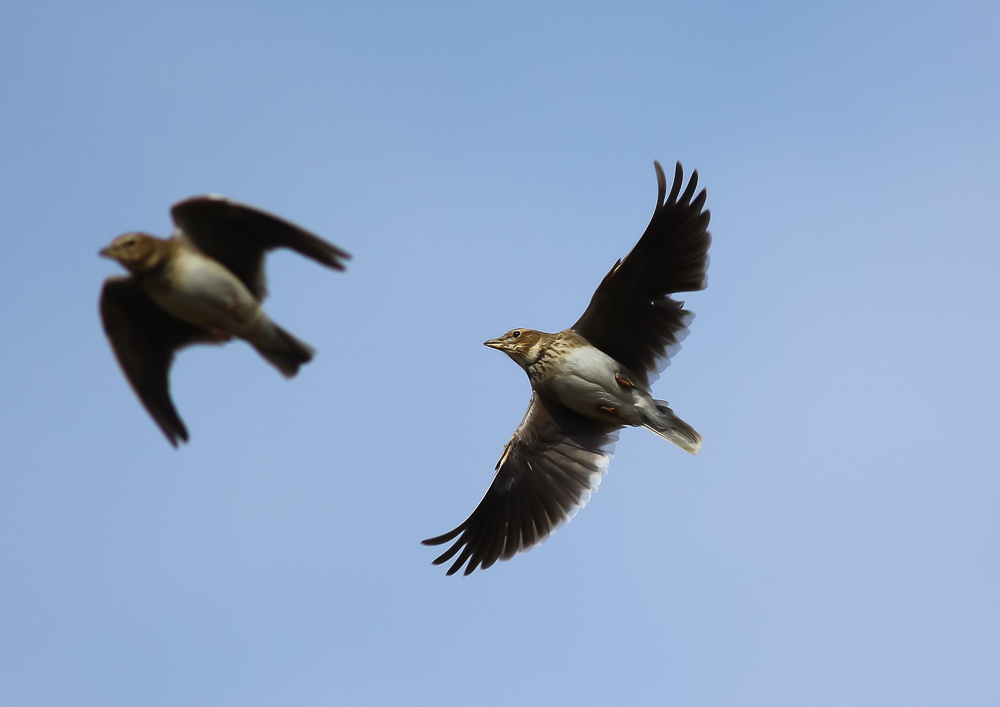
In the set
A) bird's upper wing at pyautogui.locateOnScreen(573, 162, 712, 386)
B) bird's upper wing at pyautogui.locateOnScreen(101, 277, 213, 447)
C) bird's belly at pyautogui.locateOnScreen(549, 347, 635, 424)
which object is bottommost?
bird's upper wing at pyautogui.locateOnScreen(101, 277, 213, 447)

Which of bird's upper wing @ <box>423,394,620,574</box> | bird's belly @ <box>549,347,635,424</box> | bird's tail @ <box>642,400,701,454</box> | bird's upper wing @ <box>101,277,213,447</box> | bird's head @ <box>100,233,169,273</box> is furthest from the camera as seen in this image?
bird's upper wing @ <box>423,394,620,574</box>

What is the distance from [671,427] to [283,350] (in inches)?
239

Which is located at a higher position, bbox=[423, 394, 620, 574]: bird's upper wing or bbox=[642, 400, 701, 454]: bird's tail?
bbox=[642, 400, 701, 454]: bird's tail

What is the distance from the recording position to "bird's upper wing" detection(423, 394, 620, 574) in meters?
12.3

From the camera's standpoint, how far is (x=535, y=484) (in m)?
12.5

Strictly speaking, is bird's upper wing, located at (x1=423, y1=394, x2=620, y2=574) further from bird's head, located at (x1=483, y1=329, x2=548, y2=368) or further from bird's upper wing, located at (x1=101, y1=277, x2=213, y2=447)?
bird's upper wing, located at (x1=101, y1=277, x2=213, y2=447)

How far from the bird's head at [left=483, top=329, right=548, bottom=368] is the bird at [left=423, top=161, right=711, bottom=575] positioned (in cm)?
1

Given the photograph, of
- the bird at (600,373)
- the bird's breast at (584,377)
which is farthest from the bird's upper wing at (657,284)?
the bird's breast at (584,377)

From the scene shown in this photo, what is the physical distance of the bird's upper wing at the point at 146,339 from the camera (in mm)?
6883

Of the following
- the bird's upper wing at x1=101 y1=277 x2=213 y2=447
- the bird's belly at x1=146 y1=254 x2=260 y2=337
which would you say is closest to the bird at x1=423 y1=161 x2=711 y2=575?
the bird's upper wing at x1=101 y1=277 x2=213 y2=447

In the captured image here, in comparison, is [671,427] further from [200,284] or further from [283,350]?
[200,284]

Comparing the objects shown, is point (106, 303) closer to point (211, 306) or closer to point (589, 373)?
point (211, 306)

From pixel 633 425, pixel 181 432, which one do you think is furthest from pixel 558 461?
pixel 181 432

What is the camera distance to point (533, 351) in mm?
11633
